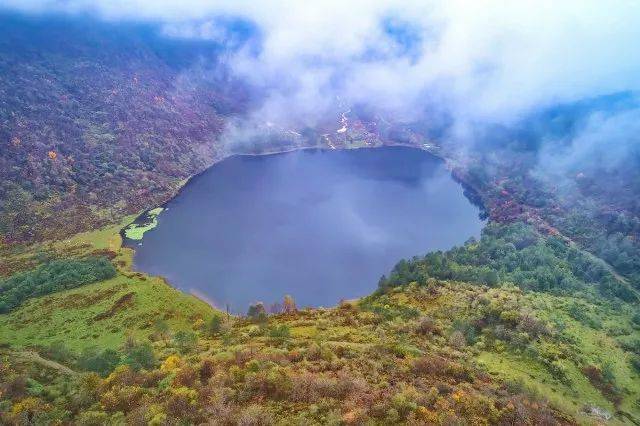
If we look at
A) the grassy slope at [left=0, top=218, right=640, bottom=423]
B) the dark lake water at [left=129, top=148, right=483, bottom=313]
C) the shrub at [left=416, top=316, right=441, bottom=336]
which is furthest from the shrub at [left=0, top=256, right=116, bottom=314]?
the shrub at [left=416, top=316, right=441, bottom=336]

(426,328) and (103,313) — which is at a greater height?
(103,313)

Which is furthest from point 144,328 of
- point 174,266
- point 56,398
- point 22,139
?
point 22,139

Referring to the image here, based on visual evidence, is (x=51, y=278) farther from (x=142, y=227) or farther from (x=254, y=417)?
(x=254, y=417)

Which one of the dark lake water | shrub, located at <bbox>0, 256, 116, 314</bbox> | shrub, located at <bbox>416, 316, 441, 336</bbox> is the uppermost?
the dark lake water

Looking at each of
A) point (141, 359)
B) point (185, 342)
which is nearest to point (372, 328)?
point (185, 342)

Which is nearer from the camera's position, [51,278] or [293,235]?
[51,278]

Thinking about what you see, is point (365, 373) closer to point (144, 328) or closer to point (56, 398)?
point (56, 398)

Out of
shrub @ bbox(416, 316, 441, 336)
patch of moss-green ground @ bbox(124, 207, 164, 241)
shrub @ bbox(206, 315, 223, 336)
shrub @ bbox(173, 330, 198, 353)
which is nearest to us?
shrub @ bbox(173, 330, 198, 353)

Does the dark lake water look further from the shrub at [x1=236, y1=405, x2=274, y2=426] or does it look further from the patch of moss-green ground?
the shrub at [x1=236, y1=405, x2=274, y2=426]

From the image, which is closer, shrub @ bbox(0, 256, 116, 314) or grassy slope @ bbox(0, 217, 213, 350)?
grassy slope @ bbox(0, 217, 213, 350)
